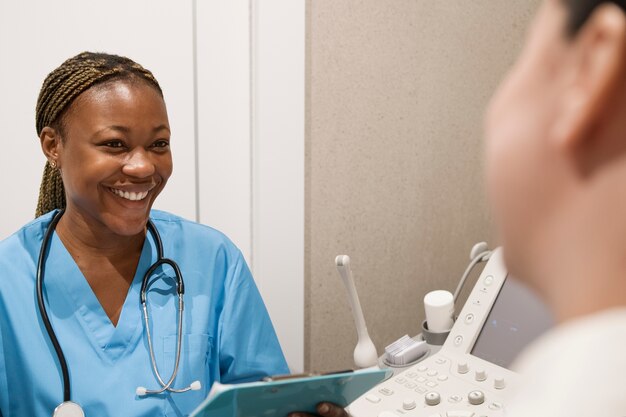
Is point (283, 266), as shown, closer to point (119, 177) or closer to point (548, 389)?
point (119, 177)

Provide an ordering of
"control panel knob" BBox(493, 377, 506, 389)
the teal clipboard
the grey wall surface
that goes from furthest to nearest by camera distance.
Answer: the grey wall surface
"control panel knob" BBox(493, 377, 506, 389)
the teal clipboard

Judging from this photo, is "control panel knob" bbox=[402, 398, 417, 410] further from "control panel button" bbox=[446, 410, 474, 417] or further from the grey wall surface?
the grey wall surface

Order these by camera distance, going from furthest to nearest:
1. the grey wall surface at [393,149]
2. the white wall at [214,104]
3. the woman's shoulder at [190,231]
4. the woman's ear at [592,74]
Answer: the grey wall surface at [393,149] < the white wall at [214,104] < the woman's shoulder at [190,231] < the woman's ear at [592,74]

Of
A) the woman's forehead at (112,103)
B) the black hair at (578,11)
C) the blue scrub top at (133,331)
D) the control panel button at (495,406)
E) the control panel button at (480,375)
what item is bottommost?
the control panel button at (495,406)

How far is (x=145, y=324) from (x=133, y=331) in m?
0.02

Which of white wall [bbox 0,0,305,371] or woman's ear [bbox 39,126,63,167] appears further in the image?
white wall [bbox 0,0,305,371]

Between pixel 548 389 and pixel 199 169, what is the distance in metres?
1.42

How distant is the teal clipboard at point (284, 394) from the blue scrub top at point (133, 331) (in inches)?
13.8

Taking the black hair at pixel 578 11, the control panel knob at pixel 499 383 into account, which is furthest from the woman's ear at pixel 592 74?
the control panel knob at pixel 499 383

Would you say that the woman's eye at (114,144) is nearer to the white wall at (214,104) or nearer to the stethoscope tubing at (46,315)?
the stethoscope tubing at (46,315)

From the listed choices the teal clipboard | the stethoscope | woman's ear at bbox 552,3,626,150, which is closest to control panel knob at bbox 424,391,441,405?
the teal clipboard

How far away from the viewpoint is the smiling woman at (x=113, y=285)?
1.18m

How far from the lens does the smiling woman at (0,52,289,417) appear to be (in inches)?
46.4

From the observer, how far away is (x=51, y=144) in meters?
1.28
